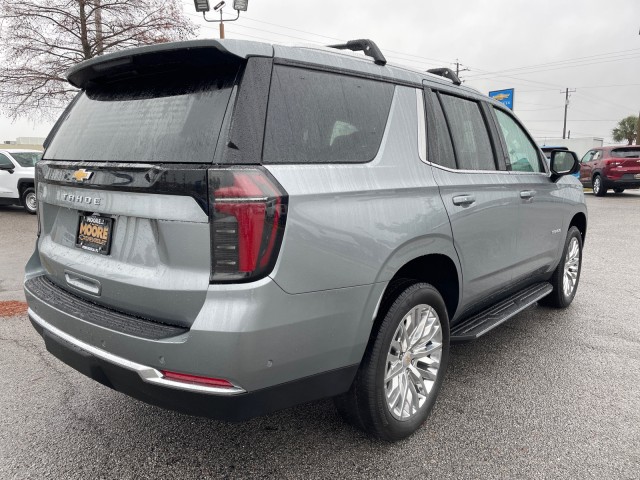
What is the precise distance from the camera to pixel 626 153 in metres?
17.6

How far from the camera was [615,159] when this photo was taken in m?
17.5

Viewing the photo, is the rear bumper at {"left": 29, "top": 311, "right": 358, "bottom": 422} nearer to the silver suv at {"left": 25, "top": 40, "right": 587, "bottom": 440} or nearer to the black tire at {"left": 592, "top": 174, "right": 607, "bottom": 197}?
the silver suv at {"left": 25, "top": 40, "right": 587, "bottom": 440}

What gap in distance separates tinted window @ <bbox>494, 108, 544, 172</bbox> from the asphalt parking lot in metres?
1.40

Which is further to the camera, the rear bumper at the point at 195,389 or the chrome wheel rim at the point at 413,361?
the chrome wheel rim at the point at 413,361

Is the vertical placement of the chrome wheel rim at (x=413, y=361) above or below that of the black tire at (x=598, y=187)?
below

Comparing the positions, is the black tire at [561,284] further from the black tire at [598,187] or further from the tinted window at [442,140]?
the black tire at [598,187]

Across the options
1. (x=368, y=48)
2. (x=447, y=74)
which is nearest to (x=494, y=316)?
(x=447, y=74)

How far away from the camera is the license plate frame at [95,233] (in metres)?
2.22

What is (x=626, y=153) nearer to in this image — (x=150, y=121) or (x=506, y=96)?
(x=506, y=96)

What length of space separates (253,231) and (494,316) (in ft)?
7.15

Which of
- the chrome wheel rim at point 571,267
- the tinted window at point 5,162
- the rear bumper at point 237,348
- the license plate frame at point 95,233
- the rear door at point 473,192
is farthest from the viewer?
the tinted window at point 5,162

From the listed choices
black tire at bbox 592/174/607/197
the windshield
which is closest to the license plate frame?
the windshield

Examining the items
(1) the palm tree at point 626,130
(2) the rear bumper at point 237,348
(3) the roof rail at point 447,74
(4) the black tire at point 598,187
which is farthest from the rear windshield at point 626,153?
(1) the palm tree at point 626,130

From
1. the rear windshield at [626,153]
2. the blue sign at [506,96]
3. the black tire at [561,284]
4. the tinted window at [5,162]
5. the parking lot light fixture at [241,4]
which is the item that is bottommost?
the black tire at [561,284]
